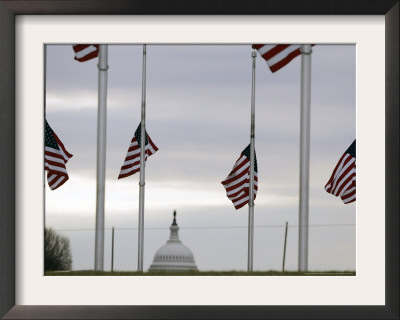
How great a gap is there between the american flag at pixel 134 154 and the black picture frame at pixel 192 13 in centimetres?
805

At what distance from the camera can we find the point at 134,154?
11.3m

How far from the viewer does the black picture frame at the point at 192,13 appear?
2572 mm

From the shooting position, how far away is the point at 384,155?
2.64m

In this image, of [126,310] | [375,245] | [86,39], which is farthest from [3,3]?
[375,245]

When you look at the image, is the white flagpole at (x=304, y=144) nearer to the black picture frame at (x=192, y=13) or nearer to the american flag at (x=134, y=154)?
the american flag at (x=134, y=154)

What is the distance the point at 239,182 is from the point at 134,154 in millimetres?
1724

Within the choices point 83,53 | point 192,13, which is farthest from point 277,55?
point 192,13

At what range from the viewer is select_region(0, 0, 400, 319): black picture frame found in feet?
8.44

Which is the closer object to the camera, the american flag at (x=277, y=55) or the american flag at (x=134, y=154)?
the american flag at (x=277, y=55)

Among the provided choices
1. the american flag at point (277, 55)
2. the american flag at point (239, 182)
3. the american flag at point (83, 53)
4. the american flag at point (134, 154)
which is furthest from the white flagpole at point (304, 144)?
the american flag at point (83, 53)

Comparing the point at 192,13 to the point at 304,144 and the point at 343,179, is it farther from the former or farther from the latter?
the point at 304,144

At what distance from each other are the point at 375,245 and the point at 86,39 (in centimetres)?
128

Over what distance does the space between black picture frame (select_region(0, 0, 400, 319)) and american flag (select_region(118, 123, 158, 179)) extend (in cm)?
805

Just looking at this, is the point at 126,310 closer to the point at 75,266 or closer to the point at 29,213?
the point at 29,213
